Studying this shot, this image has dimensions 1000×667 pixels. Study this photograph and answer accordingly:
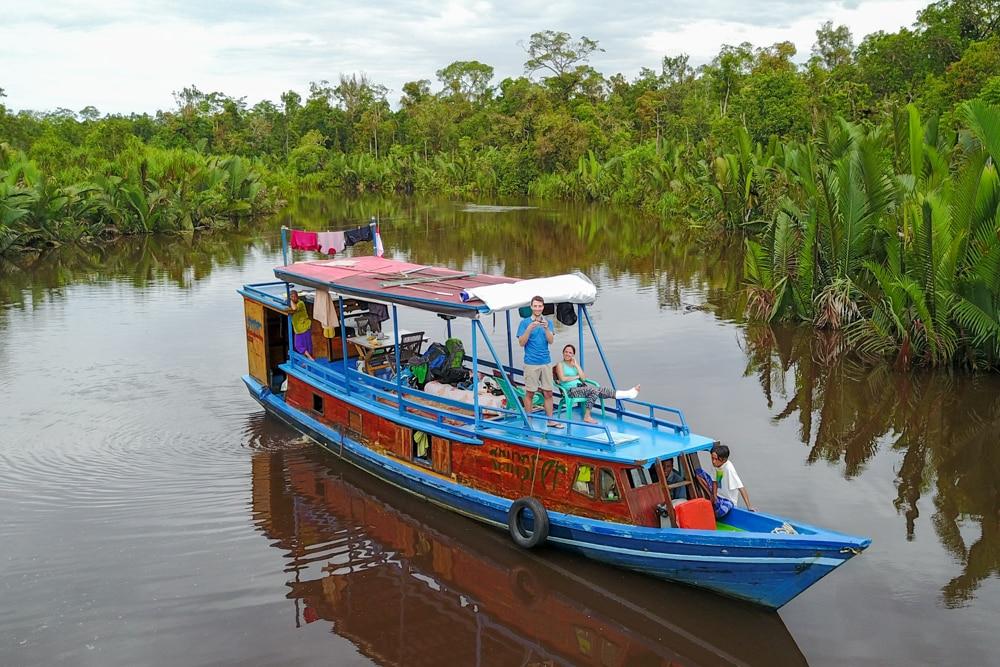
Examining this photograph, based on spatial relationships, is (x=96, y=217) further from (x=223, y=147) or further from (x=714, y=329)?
(x=223, y=147)

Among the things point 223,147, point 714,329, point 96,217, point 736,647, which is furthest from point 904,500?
point 223,147

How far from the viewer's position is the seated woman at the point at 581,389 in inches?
382

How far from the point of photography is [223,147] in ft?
230

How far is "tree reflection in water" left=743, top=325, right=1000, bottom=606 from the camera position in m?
10.0

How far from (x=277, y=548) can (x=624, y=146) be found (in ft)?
166

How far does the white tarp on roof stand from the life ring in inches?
81.2

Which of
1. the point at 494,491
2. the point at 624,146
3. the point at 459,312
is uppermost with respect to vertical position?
the point at 624,146

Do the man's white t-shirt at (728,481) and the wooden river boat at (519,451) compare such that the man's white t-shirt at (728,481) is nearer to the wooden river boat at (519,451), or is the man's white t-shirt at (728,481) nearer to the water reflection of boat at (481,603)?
the wooden river boat at (519,451)

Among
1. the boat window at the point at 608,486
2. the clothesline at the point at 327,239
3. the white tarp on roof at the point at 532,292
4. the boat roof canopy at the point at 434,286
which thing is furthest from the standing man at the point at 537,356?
the clothesline at the point at 327,239

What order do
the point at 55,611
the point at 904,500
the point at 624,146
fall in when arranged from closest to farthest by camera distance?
the point at 55,611 → the point at 904,500 → the point at 624,146

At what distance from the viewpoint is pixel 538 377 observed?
33.1 ft

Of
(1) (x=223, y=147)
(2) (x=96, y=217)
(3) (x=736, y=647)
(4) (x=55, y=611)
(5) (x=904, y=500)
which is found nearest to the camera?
(3) (x=736, y=647)

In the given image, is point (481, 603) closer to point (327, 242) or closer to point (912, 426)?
point (327, 242)

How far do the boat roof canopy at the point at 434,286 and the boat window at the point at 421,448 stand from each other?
1516 millimetres
